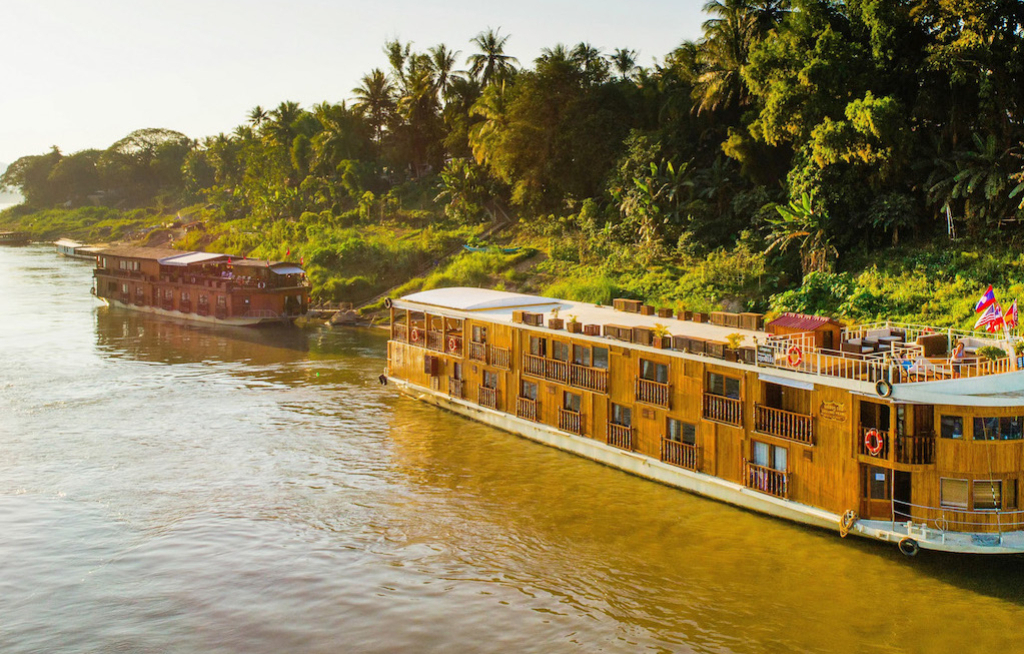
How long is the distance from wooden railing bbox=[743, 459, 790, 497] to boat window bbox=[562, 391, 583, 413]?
702 cm

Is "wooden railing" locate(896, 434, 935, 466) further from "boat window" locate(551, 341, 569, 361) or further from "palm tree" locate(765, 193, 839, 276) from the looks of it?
"palm tree" locate(765, 193, 839, 276)

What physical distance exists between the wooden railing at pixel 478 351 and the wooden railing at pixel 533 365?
2.23 m

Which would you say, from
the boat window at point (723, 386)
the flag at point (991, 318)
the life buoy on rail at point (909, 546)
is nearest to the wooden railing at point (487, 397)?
the boat window at point (723, 386)

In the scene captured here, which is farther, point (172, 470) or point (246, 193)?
point (246, 193)

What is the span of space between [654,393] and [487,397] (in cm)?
849

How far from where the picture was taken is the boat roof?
93.6 ft

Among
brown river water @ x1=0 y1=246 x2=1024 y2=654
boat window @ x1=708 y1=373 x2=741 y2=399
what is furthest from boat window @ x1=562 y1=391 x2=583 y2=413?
boat window @ x1=708 y1=373 x2=741 y2=399

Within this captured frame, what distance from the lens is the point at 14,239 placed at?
135 meters

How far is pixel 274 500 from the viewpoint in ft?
85.0

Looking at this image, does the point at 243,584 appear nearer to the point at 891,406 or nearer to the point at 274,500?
the point at 274,500

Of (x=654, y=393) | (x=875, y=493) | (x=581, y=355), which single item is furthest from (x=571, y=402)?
(x=875, y=493)

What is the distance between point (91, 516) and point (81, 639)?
6992mm

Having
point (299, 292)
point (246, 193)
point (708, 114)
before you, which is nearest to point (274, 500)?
point (299, 292)

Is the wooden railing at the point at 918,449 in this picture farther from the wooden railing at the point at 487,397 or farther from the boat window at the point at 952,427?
the wooden railing at the point at 487,397
